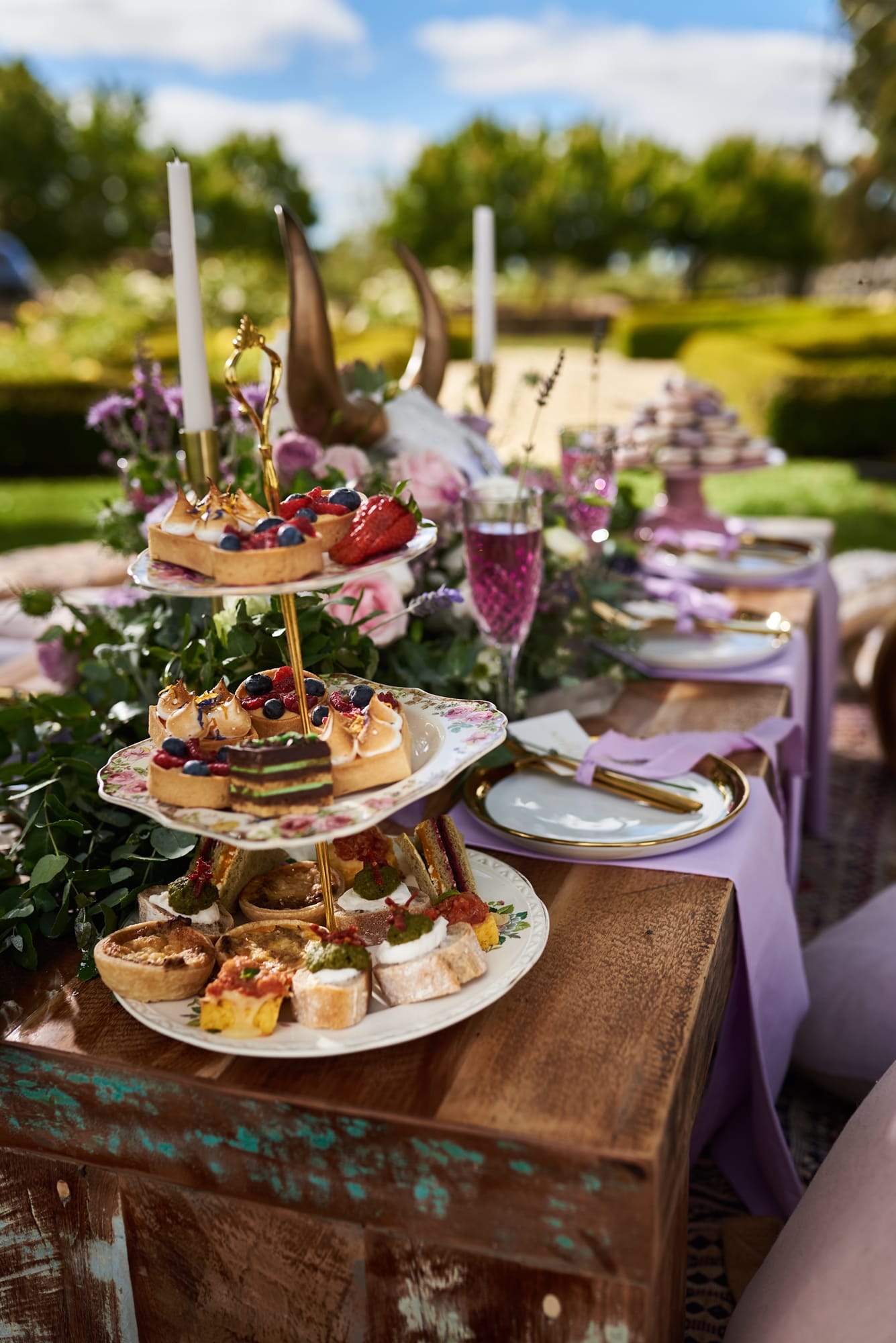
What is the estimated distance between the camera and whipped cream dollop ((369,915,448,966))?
900 mm

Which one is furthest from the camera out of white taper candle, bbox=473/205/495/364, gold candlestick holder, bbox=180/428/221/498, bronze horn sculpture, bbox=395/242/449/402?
white taper candle, bbox=473/205/495/364

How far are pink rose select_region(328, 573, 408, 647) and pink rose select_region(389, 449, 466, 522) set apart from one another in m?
0.25

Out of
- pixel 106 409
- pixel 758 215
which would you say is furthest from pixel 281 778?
pixel 758 215

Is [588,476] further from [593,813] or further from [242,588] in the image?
[242,588]

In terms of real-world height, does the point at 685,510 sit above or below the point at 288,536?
below

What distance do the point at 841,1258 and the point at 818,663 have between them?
187 centimetres

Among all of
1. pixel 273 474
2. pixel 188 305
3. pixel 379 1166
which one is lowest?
pixel 379 1166

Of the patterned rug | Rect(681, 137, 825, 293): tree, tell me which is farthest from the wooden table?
Rect(681, 137, 825, 293): tree

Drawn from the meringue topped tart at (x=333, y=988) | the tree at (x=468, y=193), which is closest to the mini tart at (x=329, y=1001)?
the meringue topped tart at (x=333, y=988)

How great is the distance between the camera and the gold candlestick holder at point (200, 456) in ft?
4.76

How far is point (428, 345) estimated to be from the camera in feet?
6.79

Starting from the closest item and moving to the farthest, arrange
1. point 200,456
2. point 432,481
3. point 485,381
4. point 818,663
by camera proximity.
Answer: point 200,456
point 432,481
point 485,381
point 818,663

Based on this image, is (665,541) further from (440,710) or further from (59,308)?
(59,308)

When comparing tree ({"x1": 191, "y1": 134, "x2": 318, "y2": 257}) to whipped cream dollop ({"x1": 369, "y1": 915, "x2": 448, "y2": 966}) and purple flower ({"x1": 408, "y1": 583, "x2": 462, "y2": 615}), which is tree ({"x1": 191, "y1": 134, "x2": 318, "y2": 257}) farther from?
whipped cream dollop ({"x1": 369, "y1": 915, "x2": 448, "y2": 966})
